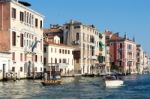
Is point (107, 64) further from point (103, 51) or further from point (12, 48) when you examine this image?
point (12, 48)

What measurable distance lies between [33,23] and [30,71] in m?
7.96

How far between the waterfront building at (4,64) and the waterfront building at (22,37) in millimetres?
986

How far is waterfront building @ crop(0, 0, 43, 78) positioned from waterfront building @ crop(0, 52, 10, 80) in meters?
0.99

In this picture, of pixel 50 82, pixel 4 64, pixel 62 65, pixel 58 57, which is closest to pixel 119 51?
pixel 58 57

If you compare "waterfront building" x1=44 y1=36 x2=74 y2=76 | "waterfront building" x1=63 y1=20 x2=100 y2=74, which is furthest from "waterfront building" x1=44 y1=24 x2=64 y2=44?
"waterfront building" x1=44 y1=36 x2=74 y2=76

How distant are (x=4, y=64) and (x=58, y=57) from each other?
72.4 ft

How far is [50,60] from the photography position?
7444cm

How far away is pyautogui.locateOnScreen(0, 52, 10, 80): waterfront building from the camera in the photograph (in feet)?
180

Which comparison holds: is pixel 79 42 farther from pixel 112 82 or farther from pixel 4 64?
pixel 112 82

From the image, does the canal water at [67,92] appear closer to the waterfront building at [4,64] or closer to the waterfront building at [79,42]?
the waterfront building at [4,64]

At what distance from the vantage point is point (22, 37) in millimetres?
62906

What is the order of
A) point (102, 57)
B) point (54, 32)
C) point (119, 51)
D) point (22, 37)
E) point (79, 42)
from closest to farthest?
1. point (22, 37)
2. point (79, 42)
3. point (54, 32)
4. point (102, 57)
5. point (119, 51)

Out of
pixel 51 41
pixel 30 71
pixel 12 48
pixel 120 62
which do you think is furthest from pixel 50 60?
pixel 120 62

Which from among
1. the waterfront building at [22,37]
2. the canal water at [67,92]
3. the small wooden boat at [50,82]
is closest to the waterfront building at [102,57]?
the waterfront building at [22,37]
